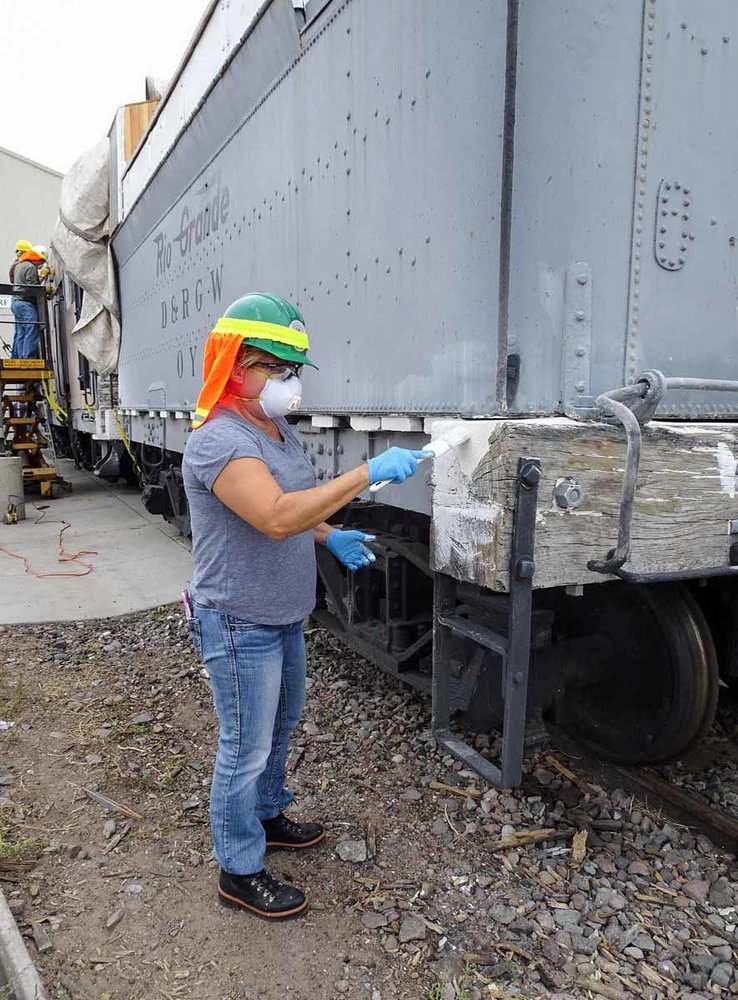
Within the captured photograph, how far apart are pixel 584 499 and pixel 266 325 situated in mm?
1006

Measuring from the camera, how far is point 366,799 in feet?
10.1

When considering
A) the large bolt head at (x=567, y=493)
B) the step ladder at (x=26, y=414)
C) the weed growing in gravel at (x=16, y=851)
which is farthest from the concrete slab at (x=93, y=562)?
the large bolt head at (x=567, y=493)

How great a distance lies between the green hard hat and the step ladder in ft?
32.0

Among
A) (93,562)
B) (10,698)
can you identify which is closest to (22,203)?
(93,562)

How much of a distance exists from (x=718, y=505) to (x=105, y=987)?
7.52 ft

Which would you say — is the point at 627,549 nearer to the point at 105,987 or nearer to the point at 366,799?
the point at 366,799

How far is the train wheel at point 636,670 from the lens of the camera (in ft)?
9.37

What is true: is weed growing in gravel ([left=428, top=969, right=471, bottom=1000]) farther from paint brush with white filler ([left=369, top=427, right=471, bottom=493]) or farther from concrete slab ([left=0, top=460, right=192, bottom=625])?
concrete slab ([left=0, top=460, right=192, bottom=625])

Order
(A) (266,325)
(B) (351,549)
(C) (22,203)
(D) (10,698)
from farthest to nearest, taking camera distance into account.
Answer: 1. (C) (22,203)
2. (D) (10,698)
3. (B) (351,549)
4. (A) (266,325)

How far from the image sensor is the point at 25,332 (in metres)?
11.3

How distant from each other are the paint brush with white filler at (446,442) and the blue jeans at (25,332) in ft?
35.3

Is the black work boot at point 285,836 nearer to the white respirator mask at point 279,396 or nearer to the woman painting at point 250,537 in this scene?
the woman painting at point 250,537

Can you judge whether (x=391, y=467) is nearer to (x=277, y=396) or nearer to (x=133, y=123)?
(x=277, y=396)

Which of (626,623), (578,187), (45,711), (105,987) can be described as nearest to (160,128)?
(45,711)
